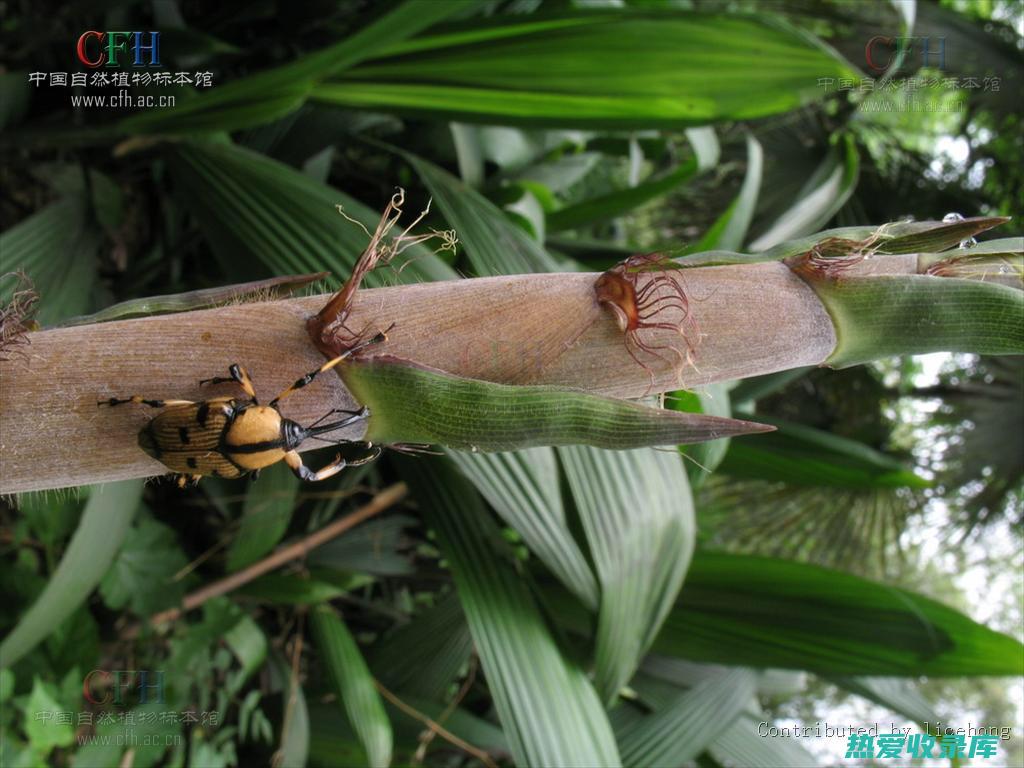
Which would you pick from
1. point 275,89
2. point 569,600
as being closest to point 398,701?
point 569,600

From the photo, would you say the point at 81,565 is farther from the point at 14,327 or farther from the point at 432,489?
the point at 14,327

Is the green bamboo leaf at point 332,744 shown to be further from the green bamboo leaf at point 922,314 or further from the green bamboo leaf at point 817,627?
the green bamboo leaf at point 922,314

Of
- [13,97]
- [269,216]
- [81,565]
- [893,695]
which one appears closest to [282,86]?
[269,216]

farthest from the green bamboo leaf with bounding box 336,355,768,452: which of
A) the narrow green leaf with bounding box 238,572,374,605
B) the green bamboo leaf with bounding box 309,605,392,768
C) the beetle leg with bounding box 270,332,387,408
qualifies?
the narrow green leaf with bounding box 238,572,374,605

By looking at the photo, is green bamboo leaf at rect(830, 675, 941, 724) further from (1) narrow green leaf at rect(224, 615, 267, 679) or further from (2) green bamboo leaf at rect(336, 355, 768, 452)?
(2) green bamboo leaf at rect(336, 355, 768, 452)

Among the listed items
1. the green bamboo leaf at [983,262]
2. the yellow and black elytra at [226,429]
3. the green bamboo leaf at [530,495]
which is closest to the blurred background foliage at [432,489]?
the green bamboo leaf at [530,495]

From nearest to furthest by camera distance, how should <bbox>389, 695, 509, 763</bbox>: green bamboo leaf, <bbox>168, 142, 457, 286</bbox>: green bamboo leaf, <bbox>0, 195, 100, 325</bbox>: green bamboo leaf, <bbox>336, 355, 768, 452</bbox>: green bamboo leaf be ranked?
1. <bbox>336, 355, 768, 452</bbox>: green bamboo leaf
2. <bbox>168, 142, 457, 286</bbox>: green bamboo leaf
3. <bbox>0, 195, 100, 325</bbox>: green bamboo leaf
4. <bbox>389, 695, 509, 763</bbox>: green bamboo leaf

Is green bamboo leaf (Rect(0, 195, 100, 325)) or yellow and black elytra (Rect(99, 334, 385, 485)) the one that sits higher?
yellow and black elytra (Rect(99, 334, 385, 485))
